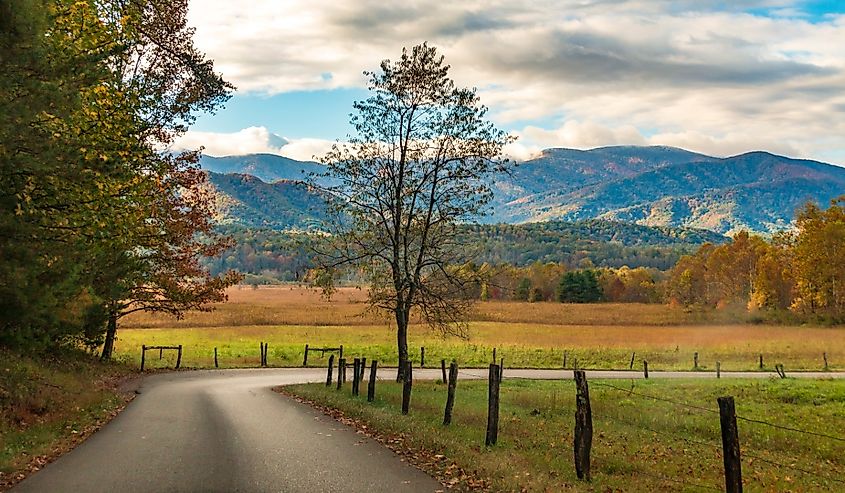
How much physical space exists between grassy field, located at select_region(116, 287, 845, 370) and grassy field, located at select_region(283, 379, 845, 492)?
9364 mm

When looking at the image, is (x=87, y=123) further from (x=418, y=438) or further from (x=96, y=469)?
(x=418, y=438)

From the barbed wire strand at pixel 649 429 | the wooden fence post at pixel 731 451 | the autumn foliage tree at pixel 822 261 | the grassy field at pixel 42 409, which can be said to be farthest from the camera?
the autumn foliage tree at pixel 822 261

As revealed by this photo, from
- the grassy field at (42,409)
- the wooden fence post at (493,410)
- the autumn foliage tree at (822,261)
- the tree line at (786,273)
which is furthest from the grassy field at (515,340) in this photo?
the wooden fence post at (493,410)

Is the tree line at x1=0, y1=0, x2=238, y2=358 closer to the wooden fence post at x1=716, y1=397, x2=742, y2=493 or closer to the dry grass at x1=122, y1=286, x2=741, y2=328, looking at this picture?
the wooden fence post at x1=716, y1=397, x2=742, y2=493

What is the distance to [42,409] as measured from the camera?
1727cm

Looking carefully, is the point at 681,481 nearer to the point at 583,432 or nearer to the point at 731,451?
the point at 583,432

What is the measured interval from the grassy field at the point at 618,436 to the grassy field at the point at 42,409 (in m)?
6.71

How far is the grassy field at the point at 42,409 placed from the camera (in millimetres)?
12898

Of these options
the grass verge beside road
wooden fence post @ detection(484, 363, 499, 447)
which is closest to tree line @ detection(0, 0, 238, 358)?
wooden fence post @ detection(484, 363, 499, 447)

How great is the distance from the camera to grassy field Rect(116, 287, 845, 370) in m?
48.9

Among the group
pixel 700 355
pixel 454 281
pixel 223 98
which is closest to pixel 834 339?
pixel 700 355

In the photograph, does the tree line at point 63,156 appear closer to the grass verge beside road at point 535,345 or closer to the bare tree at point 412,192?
the bare tree at point 412,192

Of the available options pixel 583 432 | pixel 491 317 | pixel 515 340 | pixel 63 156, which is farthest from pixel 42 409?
pixel 491 317

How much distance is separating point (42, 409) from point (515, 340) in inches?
1968
